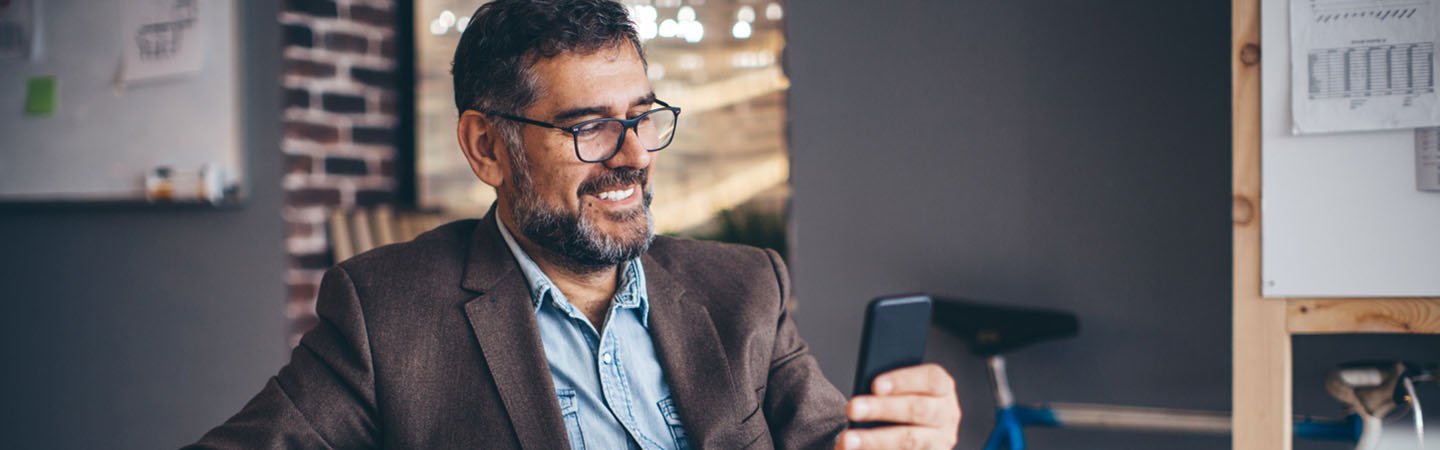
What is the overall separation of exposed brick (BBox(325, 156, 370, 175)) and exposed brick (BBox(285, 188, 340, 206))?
0.21 ft

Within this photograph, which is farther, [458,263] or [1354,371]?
[1354,371]

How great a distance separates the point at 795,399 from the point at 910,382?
45cm

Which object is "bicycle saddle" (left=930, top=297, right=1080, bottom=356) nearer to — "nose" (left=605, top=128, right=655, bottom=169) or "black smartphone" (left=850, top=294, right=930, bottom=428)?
"nose" (left=605, top=128, right=655, bottom=169)

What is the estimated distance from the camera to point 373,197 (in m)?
2.95

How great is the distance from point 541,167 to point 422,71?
1.90 meters

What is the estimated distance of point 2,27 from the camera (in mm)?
2951

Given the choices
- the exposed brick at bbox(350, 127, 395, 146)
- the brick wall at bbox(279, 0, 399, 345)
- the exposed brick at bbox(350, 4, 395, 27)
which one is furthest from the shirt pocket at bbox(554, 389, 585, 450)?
the exposed brick at bbox(350, 4, 395, 27)

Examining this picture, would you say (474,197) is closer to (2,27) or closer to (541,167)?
(2,27)

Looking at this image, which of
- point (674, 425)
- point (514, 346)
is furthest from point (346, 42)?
point (674, 425)

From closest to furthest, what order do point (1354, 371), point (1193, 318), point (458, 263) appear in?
point (458, 263)
point (1354, 371)
point (1193, 318)

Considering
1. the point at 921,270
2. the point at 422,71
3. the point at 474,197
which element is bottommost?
the point at 921,270

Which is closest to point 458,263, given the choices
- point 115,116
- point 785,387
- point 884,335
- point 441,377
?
point 441,377

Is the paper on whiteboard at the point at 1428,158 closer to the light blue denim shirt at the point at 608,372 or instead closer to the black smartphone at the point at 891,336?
the black smartphone at the point at 891,336

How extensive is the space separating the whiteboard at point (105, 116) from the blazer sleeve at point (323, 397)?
5.67 ft
